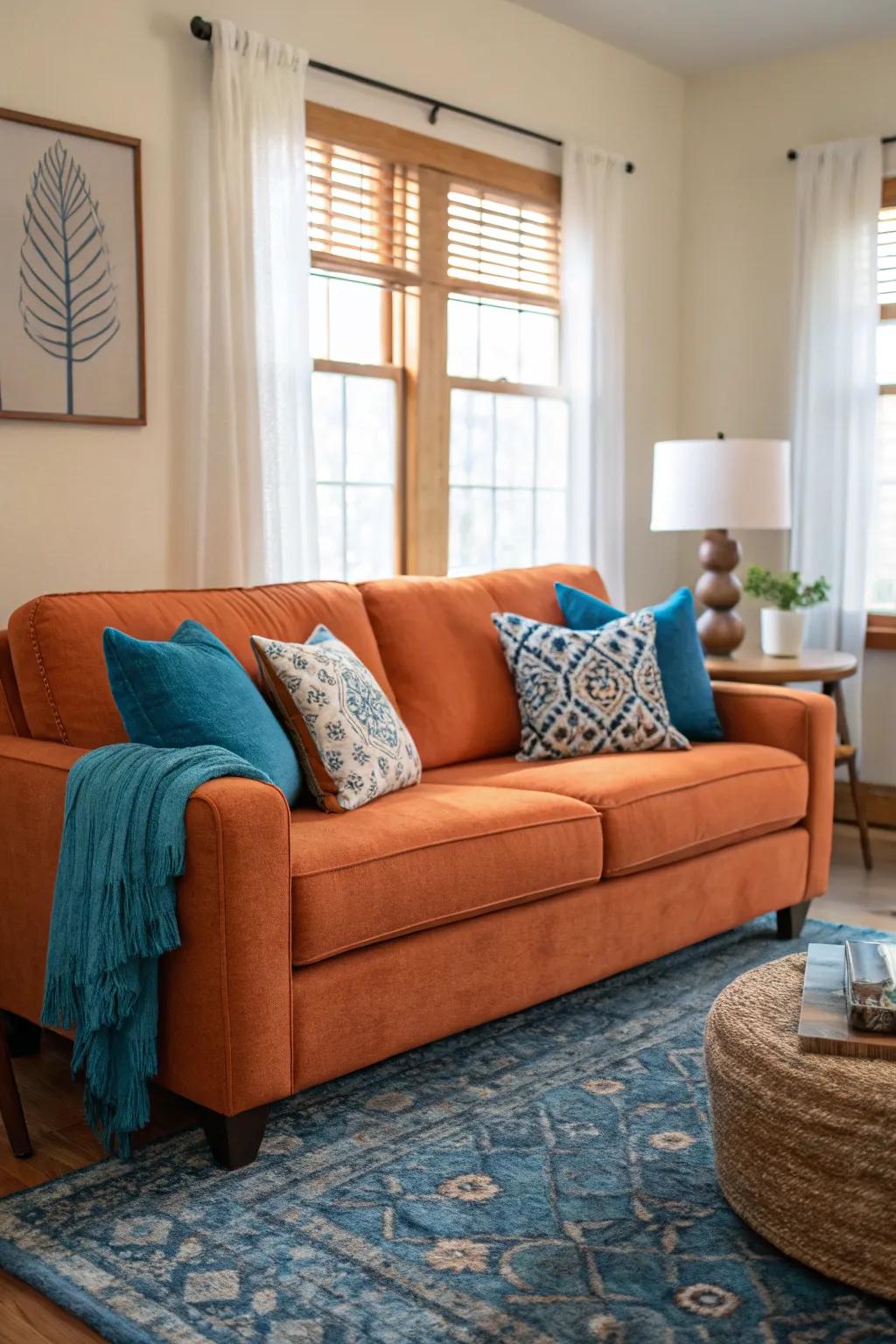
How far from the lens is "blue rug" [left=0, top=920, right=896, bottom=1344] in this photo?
6.25ft

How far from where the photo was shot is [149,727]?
259 cm

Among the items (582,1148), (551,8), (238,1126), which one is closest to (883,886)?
(582,1148)

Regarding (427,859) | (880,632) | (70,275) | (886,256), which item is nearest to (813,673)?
(880,632)

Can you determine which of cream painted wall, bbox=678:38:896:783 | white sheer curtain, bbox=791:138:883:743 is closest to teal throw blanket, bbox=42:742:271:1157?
white sheer curtain, bbox=791:138:883:743

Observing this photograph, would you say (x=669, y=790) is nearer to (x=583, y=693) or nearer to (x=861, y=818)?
(x=583, y=693)

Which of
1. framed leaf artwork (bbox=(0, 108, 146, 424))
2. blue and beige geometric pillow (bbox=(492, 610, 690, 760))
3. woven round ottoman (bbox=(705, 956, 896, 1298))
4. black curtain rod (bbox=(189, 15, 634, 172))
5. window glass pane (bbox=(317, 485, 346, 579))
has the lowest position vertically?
woven round ottoman (bbox=(705, 956, 896, 1298))

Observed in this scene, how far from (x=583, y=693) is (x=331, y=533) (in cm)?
106

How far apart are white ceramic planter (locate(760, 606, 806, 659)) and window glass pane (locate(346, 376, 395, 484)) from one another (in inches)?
53.3

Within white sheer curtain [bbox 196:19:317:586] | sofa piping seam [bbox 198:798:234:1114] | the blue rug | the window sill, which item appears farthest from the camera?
the window sill

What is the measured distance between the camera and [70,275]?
3.38 metres

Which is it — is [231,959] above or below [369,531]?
below

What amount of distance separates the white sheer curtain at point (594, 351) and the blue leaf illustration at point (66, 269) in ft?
6.37

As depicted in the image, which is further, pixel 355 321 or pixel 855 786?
pixel 855 786

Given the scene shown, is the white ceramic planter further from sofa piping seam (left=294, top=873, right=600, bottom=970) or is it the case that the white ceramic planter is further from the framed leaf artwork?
the framed leaf artwork
